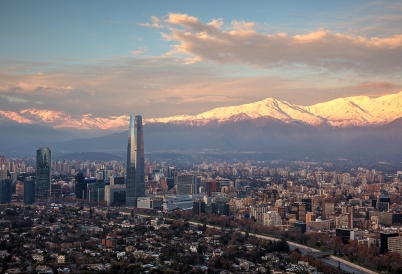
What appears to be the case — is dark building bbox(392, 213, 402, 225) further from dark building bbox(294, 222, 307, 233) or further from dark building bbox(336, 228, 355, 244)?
dark building bbox(336, 228, 355, 244)

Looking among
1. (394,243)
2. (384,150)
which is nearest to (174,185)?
(394,243)

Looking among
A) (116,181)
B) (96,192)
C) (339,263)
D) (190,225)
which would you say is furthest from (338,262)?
(116,181)

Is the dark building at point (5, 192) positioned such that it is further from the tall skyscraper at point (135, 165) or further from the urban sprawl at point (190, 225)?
the tall skyscraper at point (135, 165)

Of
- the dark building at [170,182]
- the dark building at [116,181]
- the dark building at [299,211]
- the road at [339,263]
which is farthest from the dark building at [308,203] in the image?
the dark building at [116,181]

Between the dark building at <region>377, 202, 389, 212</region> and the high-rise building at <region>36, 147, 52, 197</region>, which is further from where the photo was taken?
the high-rise building at <region>36, 147, 52, 197</region>

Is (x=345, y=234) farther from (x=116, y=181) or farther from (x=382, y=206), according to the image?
(x=116, y=181)

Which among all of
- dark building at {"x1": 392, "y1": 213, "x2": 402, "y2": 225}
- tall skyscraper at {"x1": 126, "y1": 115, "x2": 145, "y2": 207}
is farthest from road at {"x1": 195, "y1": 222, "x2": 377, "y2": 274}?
tall skyscraper at {"x1": 126, "y1": 115, "x2": 145, "y2": 207}
